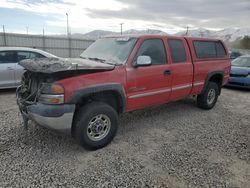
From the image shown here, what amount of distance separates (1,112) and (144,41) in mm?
3753

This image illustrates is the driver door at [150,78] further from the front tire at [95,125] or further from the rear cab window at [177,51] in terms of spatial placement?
the front tire at [95,125]

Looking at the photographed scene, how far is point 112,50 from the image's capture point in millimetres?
4176

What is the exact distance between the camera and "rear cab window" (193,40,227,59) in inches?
207

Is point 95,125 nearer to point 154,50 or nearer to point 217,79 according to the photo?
point 154,50

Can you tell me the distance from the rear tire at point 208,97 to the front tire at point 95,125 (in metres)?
3.03

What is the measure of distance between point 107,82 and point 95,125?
2.38 feet

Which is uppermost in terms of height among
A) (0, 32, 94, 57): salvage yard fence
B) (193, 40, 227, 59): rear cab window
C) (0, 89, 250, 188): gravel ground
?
(0, 32, 94, 57): salvage yard fence

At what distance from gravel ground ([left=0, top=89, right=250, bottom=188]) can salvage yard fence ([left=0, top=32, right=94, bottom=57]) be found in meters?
11.6

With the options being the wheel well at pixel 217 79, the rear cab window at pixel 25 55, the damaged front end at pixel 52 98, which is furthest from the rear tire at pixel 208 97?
the rear cab window at pixel 25 55

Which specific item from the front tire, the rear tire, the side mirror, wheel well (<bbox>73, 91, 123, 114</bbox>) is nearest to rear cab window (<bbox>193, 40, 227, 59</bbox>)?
the rear tire

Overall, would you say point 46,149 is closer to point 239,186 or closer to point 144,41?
point 144,41

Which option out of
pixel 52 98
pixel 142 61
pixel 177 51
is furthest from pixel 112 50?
pixel 52 98

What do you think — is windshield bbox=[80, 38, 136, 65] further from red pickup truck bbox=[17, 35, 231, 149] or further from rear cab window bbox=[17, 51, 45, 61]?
rear cab window bbox=[17, 51, 45, 61]

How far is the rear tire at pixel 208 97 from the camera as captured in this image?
18.6 ft
